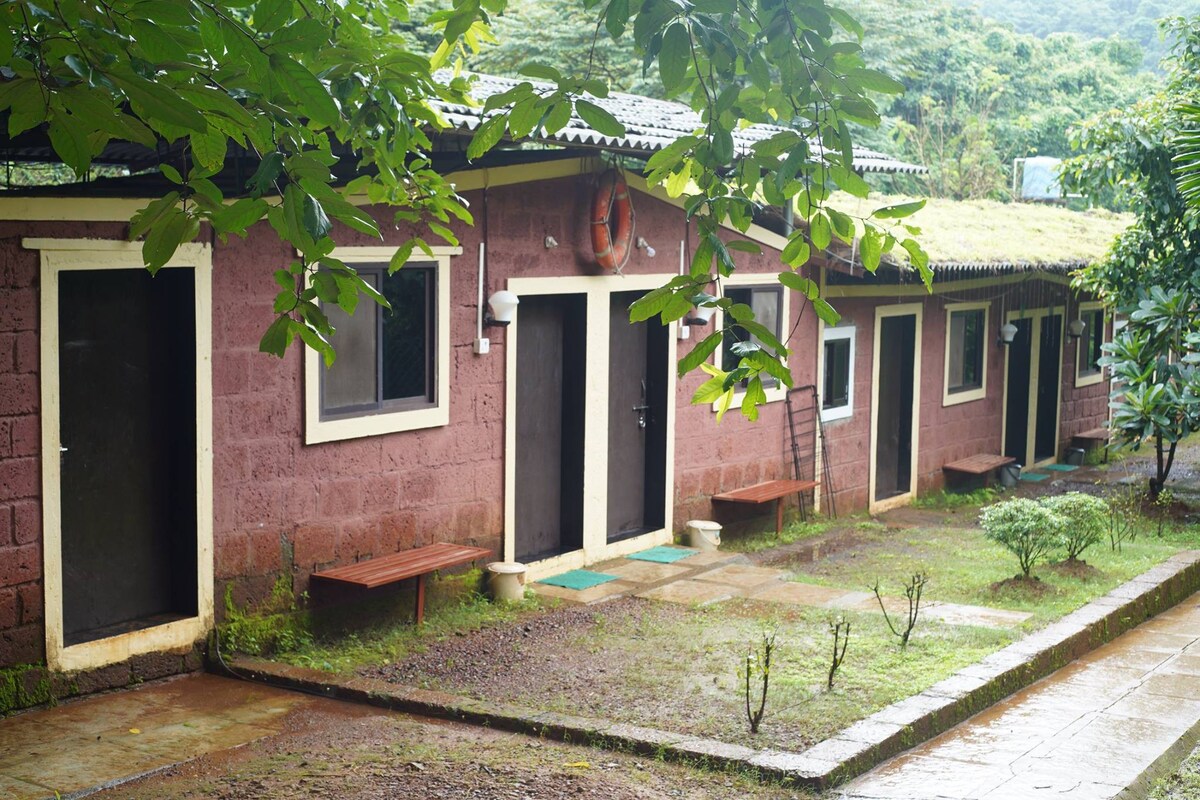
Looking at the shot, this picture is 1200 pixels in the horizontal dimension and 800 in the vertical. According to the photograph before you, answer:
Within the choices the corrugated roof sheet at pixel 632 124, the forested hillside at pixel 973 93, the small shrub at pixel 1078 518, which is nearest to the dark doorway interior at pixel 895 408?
the corrugated roof sheet at pixel 632 124

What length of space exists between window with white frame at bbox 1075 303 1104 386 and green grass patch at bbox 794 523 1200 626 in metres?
6.56

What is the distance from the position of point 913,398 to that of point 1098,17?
1525 inches

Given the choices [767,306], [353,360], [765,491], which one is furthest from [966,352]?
[353,360]

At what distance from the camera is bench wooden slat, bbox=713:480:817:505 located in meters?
11.7

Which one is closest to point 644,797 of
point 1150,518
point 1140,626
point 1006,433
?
point 1140,626

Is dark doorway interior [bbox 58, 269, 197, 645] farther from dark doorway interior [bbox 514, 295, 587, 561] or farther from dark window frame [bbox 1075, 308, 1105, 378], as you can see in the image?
dark window frame [bbox 1075, 308, 1105, 378]

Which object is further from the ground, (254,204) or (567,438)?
(254,204)

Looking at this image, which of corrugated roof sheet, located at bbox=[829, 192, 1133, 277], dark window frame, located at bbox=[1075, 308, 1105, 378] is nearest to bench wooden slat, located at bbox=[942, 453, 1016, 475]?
corrugated roof sheet, located at bbox=[829, 192, 1133, 277]

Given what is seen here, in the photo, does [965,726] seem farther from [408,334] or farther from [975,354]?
[975,354]

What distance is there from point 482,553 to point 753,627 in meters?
1.85

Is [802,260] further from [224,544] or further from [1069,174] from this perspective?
[1069,174]

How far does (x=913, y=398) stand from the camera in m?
14.8

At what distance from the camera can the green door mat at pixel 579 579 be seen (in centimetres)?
980

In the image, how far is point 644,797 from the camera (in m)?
5.52
